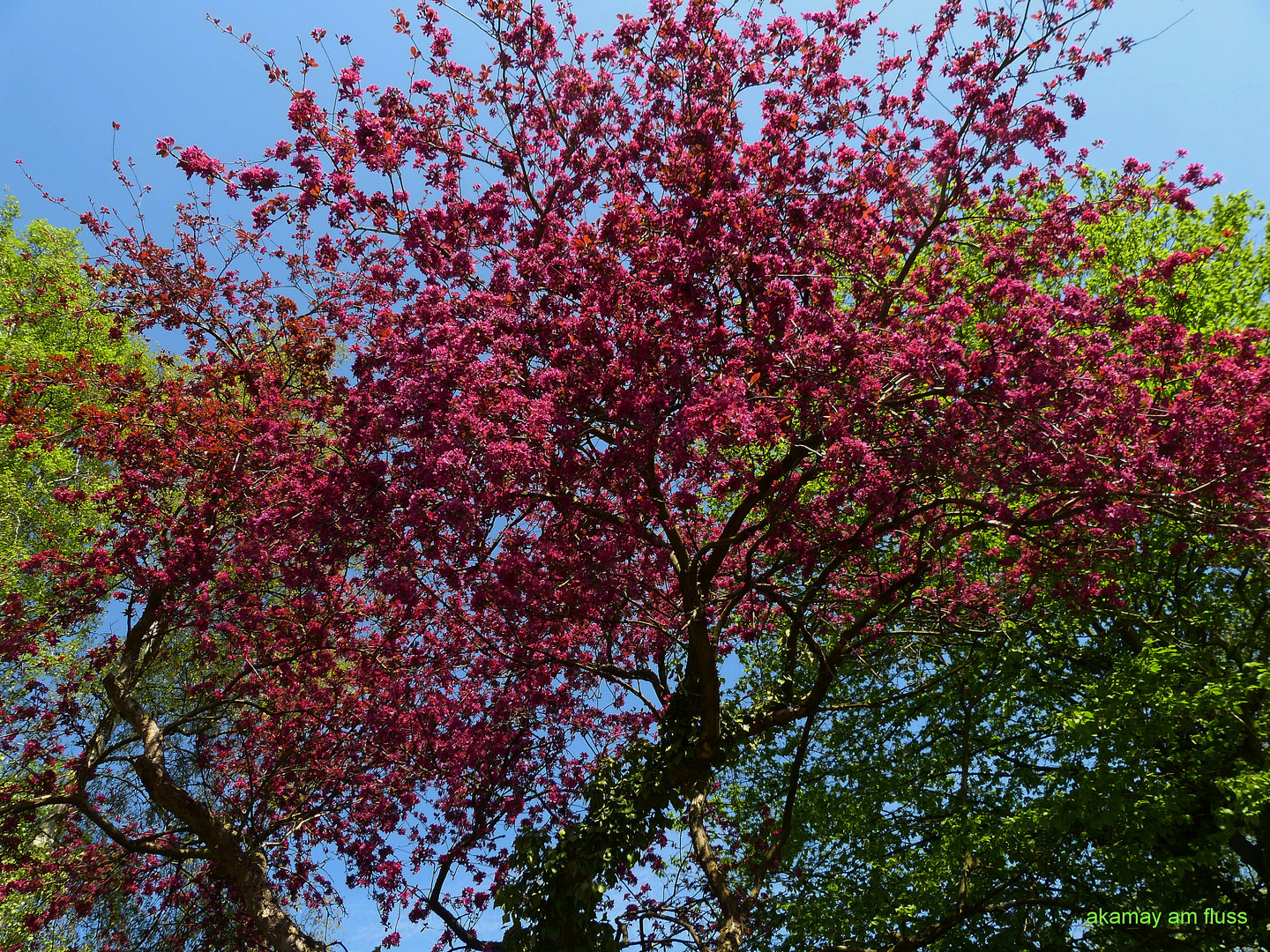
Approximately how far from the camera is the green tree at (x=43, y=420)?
38.0 feet

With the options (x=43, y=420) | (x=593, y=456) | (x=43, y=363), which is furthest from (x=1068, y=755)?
(x=43, y=363)

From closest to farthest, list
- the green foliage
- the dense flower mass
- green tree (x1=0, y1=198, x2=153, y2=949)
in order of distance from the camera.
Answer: the dense flower mass
green tree (x1=0, y1=198, x2=153, y2=949)
the green foliage

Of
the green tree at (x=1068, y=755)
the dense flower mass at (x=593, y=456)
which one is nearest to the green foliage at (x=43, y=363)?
the dense flower mass at (x=593, y=456)

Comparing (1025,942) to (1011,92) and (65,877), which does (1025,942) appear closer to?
(1011,92)

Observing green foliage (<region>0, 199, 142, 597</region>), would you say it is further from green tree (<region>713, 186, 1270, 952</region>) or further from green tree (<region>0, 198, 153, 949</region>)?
green tree (<region>713, 186, 1270, 952</region>)

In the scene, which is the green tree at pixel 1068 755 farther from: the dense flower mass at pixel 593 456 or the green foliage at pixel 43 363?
the green foliage at pixel 43 363

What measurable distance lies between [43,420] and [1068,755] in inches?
703

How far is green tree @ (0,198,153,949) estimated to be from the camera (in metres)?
11.6

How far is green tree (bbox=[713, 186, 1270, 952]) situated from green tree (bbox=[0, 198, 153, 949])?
36.4 ft

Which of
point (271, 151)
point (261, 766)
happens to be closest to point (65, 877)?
point (261, 766)

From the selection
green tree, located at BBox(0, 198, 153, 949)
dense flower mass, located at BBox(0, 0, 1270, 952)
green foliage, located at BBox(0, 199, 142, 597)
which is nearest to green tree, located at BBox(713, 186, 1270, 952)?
dense flower mass, located at BBox(0, 0, 1270, 952)

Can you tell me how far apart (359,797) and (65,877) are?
208 inches

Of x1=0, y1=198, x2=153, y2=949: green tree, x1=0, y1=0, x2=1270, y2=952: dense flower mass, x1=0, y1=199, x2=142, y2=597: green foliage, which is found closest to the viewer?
x1=0, y1=0, x2=1270, y2=952: dense flower mass

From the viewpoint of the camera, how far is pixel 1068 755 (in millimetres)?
11180
